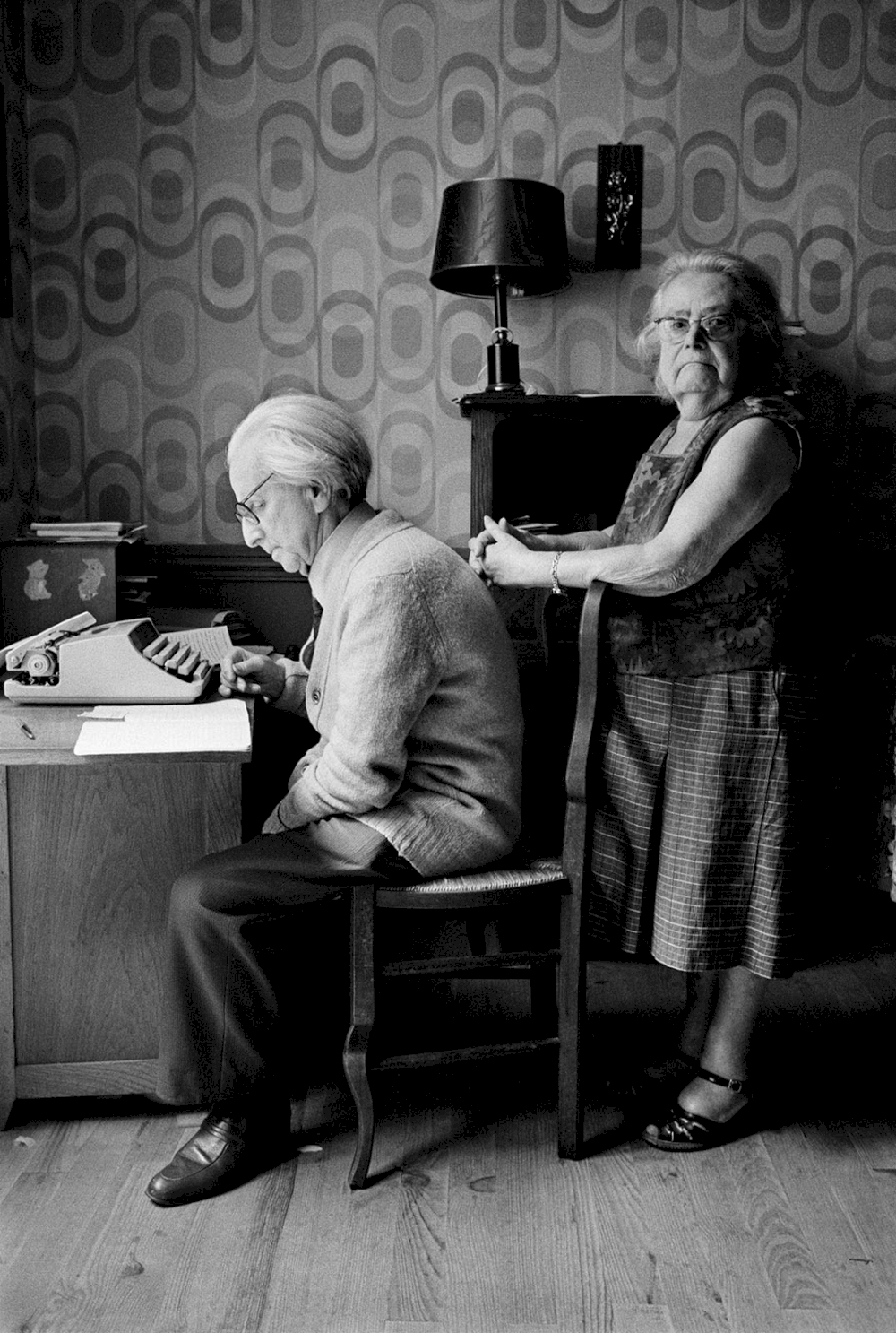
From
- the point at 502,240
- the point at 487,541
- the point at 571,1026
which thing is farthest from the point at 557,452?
the point at 571,1026

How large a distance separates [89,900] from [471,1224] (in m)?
0.81

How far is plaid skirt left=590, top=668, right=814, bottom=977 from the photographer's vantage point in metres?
2.05

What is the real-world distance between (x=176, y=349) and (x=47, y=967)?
1793 millimetres

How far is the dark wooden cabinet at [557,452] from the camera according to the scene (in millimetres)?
2936

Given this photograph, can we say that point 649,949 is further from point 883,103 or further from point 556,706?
point 883,103

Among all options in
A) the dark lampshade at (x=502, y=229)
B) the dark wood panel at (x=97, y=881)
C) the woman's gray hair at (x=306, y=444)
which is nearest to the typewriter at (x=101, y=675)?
the dark wood panel at (x=97, y=881)

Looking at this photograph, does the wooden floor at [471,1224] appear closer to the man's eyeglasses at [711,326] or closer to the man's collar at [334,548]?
the man's collar at [334,548]

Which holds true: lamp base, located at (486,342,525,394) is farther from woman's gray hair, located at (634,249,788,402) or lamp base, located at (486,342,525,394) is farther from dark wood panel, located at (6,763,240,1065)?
dark wood panel, located at (6,763,240,1065)

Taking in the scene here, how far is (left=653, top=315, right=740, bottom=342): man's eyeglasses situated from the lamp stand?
94 centimetres

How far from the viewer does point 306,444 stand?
6.74 feet

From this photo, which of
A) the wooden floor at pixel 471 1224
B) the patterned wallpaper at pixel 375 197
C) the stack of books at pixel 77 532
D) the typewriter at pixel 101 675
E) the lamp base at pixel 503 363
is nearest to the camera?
the wooden floor at pixel 471 1224

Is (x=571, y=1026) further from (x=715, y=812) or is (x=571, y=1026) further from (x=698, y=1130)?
(x=715, y=812)

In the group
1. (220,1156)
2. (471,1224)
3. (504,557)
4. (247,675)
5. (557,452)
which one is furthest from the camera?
(557,452)

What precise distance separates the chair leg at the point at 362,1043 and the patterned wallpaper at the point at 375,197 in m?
1.67
